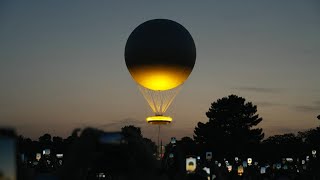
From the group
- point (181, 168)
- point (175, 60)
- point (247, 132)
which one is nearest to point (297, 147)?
point (247, 132)

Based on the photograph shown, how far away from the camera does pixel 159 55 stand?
29219 millimetres

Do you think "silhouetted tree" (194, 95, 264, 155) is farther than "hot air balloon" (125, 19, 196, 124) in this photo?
Yes

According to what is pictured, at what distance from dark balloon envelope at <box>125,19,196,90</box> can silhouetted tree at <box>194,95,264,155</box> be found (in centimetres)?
7486

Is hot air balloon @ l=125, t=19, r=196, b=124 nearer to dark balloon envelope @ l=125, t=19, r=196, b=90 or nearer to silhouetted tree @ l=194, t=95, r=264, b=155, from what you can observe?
dark balloon envelope @ l=125, t=19, r=196, b=90

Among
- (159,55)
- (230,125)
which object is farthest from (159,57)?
(230,125)

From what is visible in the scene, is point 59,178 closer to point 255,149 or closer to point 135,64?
point 135,64

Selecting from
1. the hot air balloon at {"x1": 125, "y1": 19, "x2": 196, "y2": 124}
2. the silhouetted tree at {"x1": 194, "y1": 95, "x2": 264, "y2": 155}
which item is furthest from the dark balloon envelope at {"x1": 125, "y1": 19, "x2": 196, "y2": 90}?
the silhouetted tree at {"x1": 194, "y1": 95, "x2": 264, "y2": 155}

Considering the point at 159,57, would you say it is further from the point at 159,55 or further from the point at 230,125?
the point at 230,125

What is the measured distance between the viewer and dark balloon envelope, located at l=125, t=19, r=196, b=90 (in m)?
29.1

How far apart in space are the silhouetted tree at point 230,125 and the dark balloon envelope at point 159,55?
246 feet

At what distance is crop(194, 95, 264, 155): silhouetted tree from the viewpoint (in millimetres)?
107125

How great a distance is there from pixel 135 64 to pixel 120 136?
85.8ft

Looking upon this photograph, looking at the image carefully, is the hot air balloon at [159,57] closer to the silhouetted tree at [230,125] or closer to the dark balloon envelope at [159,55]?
the dark balloon envelope at [159,55]

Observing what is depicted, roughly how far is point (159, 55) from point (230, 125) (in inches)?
3373
